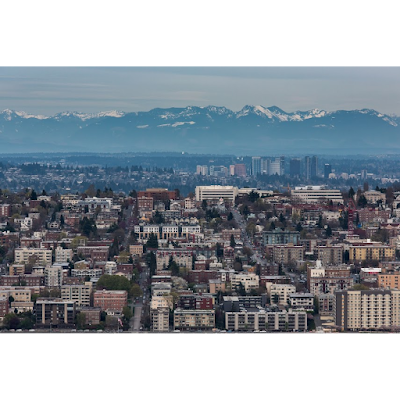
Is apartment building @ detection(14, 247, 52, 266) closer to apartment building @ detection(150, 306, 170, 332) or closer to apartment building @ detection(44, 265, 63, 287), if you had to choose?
apartment building @ detection(44, 265, 63, 287)

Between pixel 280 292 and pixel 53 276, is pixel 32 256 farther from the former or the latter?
pixel 280 292

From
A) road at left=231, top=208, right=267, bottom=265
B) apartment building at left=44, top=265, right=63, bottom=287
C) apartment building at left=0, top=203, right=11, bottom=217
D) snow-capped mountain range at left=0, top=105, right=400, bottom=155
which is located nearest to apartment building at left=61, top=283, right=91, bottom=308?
apartment building at left=44, top=265, right=63, bottom=287

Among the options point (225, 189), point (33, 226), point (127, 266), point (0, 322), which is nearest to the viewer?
point (0, 322)

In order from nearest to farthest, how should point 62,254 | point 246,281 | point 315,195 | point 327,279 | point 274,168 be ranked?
point 327,279, point 246,281, point 62,254, point 315,195, point 274,168

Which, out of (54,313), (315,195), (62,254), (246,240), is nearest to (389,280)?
(54,313)
